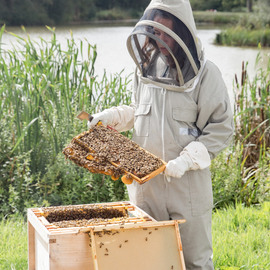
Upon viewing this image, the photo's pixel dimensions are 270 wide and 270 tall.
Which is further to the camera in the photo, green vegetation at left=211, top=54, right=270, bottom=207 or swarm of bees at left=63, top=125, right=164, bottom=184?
green vegetation at left=211, top=54, right=270, bottom=207

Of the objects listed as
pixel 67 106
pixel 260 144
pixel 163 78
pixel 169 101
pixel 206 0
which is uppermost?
pixel 206 0

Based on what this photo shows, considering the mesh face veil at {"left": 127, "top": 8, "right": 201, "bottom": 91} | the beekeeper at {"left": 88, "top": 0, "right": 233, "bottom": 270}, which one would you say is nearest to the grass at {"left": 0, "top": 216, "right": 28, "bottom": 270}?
the beekeeper at {"left": 88, "top": 0, "right": 233, "bottom": 270}

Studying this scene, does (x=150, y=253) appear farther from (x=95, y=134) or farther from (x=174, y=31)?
(x=174, y=31)

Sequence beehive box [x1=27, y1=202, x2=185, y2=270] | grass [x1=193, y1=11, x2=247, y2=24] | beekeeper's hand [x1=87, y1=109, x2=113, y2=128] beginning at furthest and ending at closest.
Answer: grass [x1=193, y1=11, x2=247, y2=24], beekeeper's hand [x1=87, y1=109, x2=113, y2=128], beehive box [x1=27, y1=202, x2=185, y2=270]

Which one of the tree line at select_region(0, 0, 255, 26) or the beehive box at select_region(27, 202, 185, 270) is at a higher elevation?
the tree line at select_region(0, 0, 255, 26)

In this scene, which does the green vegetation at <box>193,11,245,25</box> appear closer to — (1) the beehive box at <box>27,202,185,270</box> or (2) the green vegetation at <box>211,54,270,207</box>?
(2) the green vegetation at <box>211,54,270,207</box>

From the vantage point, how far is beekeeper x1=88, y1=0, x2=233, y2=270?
6.06ft

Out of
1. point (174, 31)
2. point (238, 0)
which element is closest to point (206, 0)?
point (238, 0)

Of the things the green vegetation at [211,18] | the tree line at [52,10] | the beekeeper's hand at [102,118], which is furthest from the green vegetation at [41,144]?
the green vegetation at [211,18]

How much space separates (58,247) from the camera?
4.96 ft

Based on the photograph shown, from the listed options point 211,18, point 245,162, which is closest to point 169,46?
point 245,162

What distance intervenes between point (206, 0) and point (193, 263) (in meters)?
20.7

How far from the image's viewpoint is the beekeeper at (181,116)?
185 cm

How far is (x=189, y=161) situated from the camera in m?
1.78
